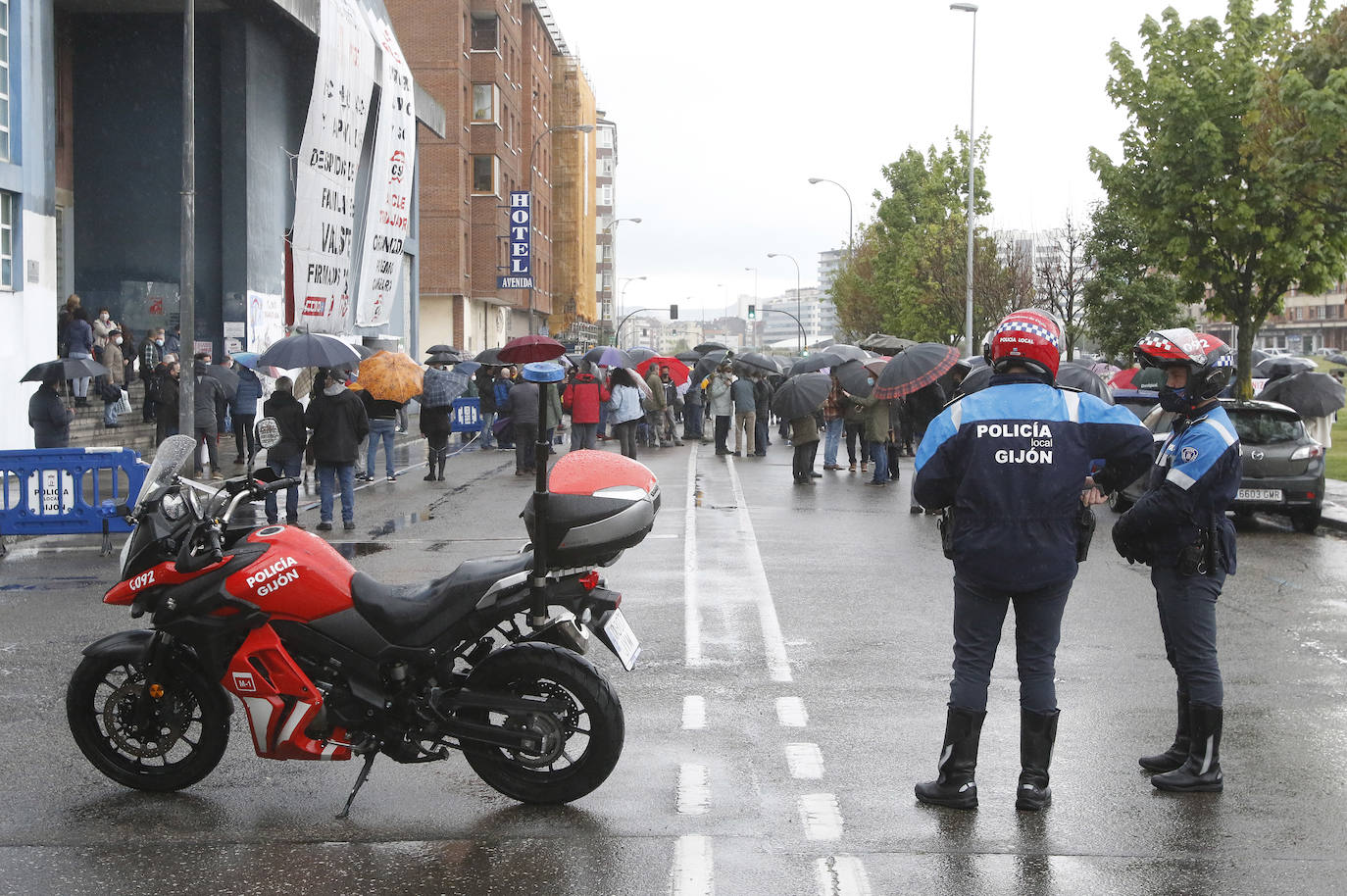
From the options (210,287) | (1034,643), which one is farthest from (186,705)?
(210,287)

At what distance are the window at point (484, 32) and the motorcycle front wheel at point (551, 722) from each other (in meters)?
58.5

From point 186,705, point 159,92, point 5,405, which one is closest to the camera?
point 186,705

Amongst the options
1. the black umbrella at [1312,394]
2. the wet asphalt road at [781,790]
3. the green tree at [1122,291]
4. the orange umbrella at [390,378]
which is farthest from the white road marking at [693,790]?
the green tree at [1122,291]

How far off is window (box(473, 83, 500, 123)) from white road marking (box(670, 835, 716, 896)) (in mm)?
57895

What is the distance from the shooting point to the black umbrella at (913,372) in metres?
17.5

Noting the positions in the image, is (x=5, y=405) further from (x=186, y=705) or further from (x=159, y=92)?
(x=186, y=705)

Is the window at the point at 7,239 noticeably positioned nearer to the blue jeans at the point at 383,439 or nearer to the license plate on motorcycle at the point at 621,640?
the blue jeans at the point at 383,439

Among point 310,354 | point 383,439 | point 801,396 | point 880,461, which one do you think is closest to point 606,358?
point 383,439

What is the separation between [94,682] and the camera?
5727 mm

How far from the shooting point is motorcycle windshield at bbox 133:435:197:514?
5.47 meters

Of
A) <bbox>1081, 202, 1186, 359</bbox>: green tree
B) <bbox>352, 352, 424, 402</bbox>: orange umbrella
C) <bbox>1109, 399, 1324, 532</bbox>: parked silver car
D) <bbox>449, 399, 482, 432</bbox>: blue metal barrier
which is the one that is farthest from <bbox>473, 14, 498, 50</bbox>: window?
<bbox>1109, 399, 1324, 532</bbox>: parked silver car

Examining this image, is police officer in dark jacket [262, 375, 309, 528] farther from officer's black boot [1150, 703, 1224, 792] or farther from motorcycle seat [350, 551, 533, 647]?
officer's black boot [1150, 703, 1224, 792]

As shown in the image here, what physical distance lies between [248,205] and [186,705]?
88.1ft

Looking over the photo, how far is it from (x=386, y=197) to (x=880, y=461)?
14121 millimetres
